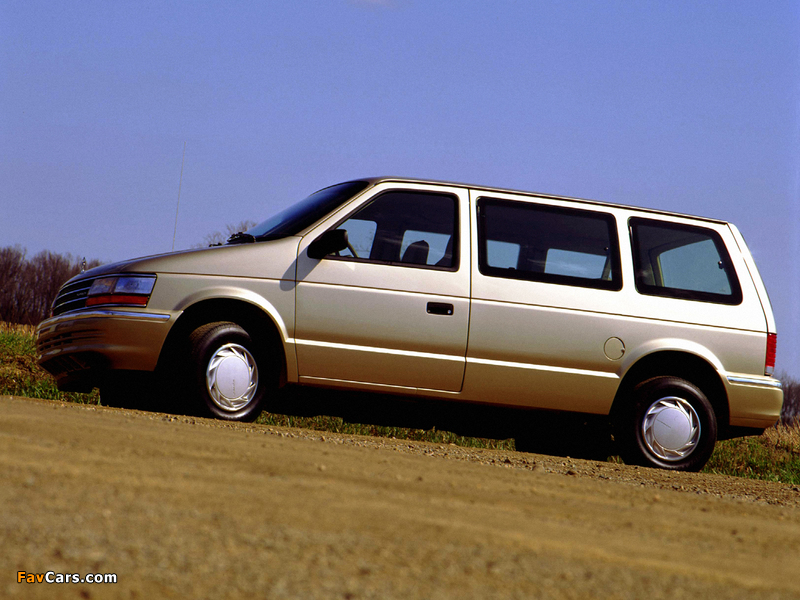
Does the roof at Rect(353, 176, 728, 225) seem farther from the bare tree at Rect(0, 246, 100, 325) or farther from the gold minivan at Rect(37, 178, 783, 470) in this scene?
the bare tree at Rect(0, 246, 100, 325)

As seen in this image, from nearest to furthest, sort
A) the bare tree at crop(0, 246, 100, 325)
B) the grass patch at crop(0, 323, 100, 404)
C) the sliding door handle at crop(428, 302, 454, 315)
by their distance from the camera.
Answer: the sliding door handle at crop(428, 302, 454, 315)
the grass patch at crop(0, 323, 100, 404)
the bare tree at crop(0, 246, 100, 325)

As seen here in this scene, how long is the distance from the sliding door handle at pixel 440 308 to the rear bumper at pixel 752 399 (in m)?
2.45

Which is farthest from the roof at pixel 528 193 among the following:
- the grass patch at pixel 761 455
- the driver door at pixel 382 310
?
the grass patch at pixel 761 455

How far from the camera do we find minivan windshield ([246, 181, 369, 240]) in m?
6.64

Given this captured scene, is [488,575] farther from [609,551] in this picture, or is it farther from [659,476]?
[659,476]

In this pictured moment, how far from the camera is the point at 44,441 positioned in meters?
4.16

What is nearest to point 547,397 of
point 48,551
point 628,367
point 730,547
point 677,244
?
point 628,367

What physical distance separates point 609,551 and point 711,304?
4.51 meters

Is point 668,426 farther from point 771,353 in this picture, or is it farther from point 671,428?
point 771,353

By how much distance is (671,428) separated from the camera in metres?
6.91

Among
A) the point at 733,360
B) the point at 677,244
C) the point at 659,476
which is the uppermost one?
the point at 677,244

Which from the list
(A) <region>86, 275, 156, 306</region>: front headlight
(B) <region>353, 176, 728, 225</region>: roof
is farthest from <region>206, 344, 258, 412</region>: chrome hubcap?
(B) <region>353, 176, 728, 225</region>: roof

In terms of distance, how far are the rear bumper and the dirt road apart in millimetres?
2081

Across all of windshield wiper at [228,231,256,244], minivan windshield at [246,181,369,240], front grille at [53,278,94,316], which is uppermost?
minivan windshield at [246,181,369,240]
